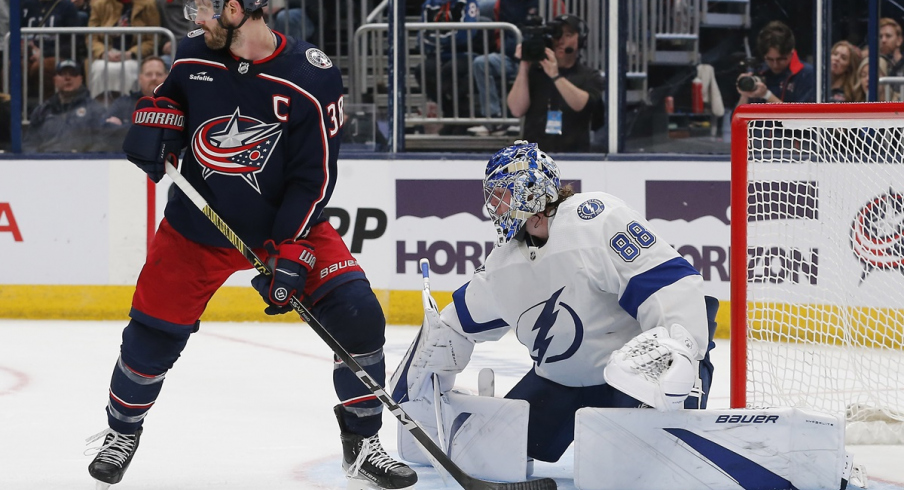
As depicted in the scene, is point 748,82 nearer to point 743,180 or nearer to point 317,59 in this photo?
point 743,180

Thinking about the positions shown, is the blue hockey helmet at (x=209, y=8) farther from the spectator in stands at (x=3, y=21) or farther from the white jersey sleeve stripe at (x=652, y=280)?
the spectator in stands at (x=3, y=21)

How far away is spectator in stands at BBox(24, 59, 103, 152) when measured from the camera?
584 cm

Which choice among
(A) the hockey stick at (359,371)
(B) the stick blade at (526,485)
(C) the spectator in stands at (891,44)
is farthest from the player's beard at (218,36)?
(C) the spectator in stands at (891,44)

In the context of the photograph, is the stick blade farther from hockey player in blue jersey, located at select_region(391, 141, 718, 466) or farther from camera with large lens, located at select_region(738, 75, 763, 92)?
camera with large lens, located at select_region(738, 75, 763, 92)

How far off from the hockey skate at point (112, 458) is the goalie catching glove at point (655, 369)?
3.48 ft

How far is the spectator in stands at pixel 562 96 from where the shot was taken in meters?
5.59

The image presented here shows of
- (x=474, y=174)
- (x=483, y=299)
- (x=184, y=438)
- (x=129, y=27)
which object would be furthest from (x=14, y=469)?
(x=129, y=27)

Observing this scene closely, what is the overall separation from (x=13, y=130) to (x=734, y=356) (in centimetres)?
381

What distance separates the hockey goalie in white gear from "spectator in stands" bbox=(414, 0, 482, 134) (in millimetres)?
2972

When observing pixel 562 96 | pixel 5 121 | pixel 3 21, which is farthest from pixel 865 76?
pixel 3 21

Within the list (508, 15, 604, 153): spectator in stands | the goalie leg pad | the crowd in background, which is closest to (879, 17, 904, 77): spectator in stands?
the crowd in background

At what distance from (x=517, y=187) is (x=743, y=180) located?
742 mm

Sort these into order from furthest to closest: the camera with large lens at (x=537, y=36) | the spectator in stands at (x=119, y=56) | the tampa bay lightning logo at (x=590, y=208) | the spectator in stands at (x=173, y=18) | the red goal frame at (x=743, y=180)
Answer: the spectator in stands at (x=173, y=18) → the spectator in stands at (x=119, y=56) → the camera with large lens at (x=537, y=36) → the red goal frame at (x=743, y=180) → the tampa bay lightning logo at (x=590, y=208)

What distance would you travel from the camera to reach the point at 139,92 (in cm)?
590
